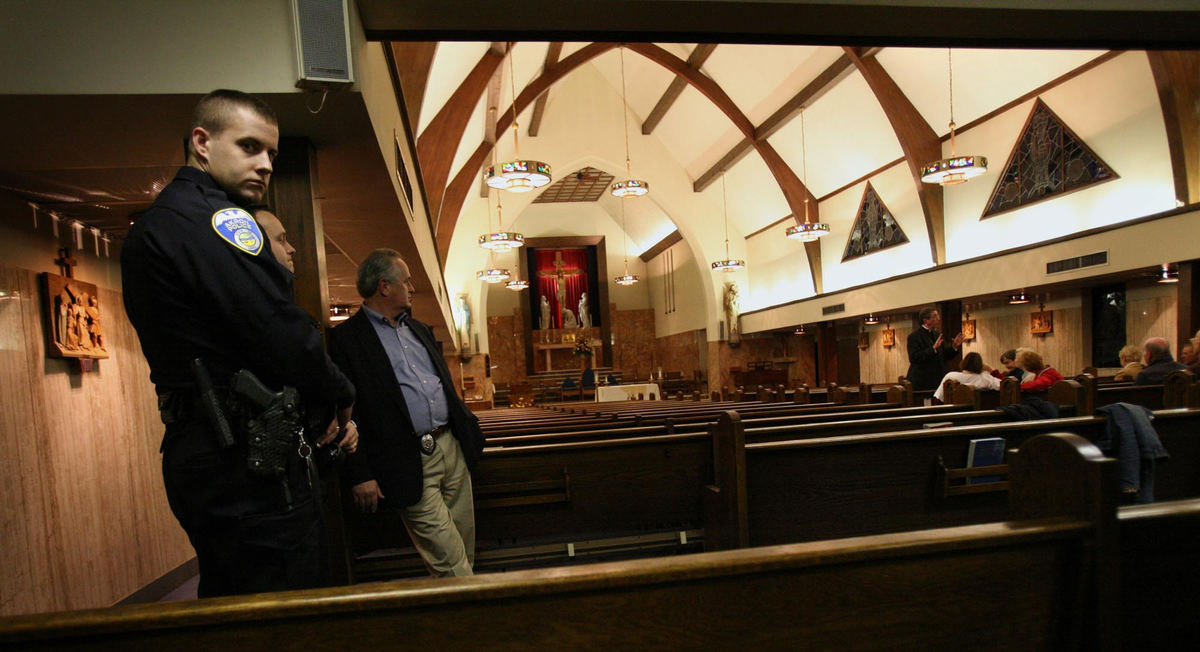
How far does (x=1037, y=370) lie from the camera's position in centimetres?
530

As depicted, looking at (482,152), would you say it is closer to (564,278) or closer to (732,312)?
(732,312)

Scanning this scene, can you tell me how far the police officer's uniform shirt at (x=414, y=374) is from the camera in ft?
6.97

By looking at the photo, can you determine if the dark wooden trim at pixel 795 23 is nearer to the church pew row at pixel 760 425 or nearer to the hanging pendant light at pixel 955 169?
the church pew row at pixel 760 425

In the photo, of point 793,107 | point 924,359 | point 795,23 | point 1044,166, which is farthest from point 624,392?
point 795,23

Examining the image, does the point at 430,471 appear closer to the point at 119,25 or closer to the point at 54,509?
the point at 119,25

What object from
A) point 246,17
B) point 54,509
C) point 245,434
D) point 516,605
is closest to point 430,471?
point 245,434

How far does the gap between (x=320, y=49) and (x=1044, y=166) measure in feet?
33.2

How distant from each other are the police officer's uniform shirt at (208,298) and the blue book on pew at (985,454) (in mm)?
2353

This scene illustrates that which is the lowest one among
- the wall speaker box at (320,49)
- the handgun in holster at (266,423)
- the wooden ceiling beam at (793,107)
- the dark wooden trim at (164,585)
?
the dark wooden trim at (164,585)

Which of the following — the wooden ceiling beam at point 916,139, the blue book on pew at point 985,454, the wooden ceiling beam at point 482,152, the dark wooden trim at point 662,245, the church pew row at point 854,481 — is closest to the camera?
the church pew row at point 854,481

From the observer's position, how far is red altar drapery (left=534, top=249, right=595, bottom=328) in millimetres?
21906

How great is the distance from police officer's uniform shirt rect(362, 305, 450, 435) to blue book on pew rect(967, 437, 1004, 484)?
197 cm

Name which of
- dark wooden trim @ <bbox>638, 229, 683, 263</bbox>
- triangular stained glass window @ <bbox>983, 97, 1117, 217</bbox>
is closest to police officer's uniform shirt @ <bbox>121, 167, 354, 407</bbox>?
triangular stained glass window @ <bbox>983, 97, 1117, 217</bbox>

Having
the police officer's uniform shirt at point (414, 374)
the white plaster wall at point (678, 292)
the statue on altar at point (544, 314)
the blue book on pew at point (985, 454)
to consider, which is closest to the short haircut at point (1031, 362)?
the blue book on pew at point (985, 454)
